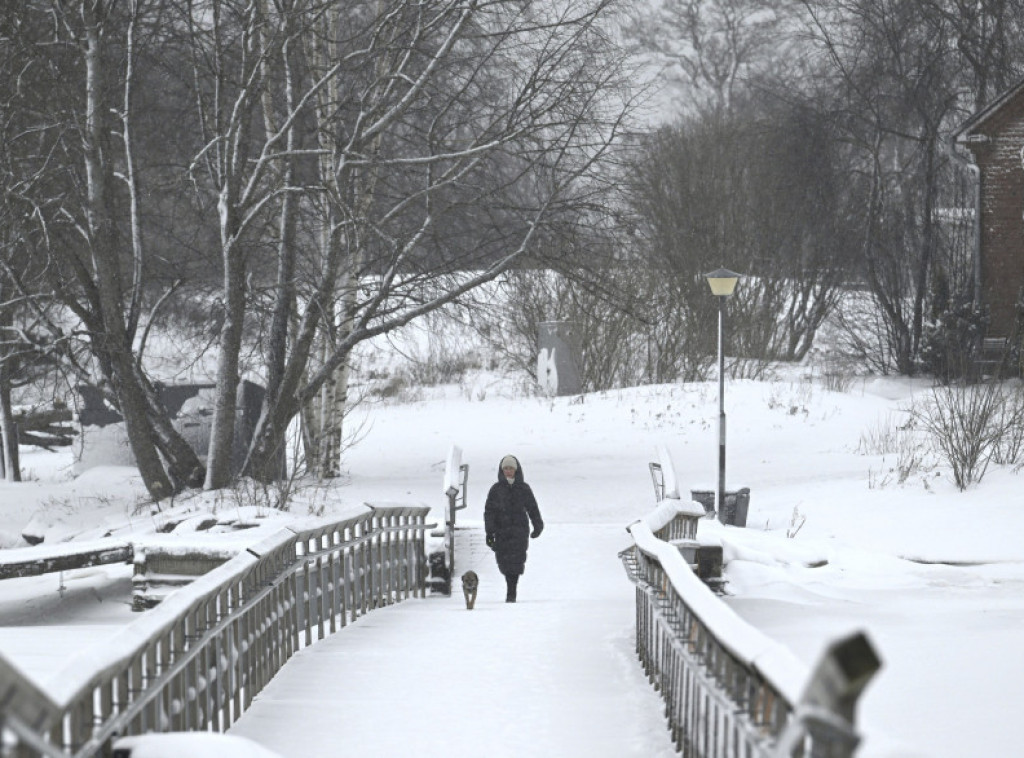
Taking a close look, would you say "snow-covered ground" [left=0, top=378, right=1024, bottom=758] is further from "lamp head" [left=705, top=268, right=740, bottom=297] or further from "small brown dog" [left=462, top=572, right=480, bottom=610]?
"lamp head" [left=705, top=268, right=740, bottom=297]

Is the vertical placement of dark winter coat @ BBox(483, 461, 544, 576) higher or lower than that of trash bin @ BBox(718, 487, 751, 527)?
higher

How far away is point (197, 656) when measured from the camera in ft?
23.2

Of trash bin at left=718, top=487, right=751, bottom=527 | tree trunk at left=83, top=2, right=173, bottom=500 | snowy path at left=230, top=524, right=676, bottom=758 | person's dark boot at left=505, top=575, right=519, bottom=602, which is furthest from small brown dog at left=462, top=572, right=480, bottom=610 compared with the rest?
trash bin at left=718, top=487, right=751, bottom=527

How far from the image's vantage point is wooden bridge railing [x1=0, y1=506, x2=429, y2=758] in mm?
4262

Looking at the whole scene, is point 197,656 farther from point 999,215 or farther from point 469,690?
point 999,215

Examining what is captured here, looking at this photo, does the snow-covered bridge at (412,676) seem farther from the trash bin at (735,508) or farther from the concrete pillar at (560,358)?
the concrete pillar at (560,358)

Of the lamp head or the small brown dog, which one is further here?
the lamp head

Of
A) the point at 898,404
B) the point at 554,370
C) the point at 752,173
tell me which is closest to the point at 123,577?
the point at 898,404

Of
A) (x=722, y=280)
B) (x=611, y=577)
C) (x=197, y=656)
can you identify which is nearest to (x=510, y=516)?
(x=611, y=577)

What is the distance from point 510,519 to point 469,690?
6160mm

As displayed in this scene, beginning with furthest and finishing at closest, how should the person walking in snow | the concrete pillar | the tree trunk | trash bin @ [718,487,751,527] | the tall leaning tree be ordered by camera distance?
1. the concrete pillar
2. trash bin @ [718,487,751,527]
3. the tall leaning tree
4. the tree trunk
5. the person walking in snow

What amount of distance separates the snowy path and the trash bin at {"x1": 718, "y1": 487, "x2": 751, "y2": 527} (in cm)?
703

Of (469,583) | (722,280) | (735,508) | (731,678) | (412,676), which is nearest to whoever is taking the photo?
(731,678)

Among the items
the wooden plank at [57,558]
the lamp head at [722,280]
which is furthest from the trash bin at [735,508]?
the wooden plank at [57,558]
